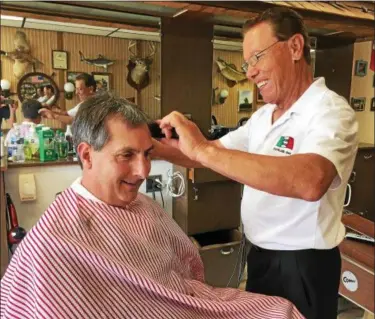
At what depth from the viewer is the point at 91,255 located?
0.97m

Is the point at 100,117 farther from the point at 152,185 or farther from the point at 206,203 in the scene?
the point at 206,203

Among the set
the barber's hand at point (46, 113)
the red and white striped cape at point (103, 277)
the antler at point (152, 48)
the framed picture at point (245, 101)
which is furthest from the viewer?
the framed picture at point (245, 101)

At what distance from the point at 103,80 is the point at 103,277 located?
1.41m

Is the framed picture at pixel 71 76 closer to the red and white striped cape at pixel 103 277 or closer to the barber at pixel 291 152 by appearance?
the barber at pixel 291 152

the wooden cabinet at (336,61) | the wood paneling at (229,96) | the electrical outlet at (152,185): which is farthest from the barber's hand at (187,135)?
the wooden cabinet at (336,61)

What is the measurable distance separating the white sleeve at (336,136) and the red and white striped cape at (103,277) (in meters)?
0.46

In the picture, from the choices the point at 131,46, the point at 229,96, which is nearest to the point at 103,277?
the point at 131,46

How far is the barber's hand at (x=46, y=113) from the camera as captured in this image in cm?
196

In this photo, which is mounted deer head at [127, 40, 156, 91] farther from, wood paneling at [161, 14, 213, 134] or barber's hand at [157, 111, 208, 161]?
barber's hand at [157, 111, 208, 161]

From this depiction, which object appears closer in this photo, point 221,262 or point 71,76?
A: point 71,76

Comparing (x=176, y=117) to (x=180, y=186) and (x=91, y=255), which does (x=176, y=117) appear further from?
(x=180, y=186)

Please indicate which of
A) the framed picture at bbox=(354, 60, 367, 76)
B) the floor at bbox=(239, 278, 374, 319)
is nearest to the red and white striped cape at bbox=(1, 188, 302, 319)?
the floor at bbox=(239, 278, 374, 319)

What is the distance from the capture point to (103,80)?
6.91 ft

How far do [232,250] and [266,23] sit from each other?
1622 mm
